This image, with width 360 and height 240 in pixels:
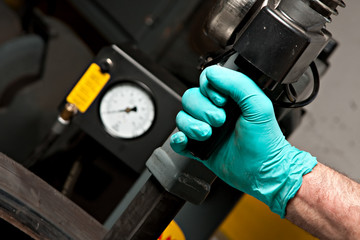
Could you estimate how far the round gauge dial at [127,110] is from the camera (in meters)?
0.97

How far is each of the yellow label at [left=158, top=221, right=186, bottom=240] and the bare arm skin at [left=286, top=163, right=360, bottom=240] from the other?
219mm

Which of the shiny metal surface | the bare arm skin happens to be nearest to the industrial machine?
the shiny metal surface

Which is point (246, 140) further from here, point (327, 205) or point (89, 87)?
point (89, 87)

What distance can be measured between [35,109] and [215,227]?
723 millimetres

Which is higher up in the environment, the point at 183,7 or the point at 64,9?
the point at 183,7

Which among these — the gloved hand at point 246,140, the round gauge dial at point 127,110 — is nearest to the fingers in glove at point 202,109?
the gloved hand at point 246,140

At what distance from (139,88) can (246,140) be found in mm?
398

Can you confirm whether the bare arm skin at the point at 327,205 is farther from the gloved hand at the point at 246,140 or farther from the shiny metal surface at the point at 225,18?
the shiny metal surface at the point at 225,18

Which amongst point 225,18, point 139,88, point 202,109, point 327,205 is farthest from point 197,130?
point 139,88

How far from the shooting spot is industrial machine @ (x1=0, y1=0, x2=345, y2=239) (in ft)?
1.67

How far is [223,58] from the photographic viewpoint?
1.89 ft

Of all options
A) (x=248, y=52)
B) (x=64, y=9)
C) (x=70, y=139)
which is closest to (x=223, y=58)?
(x=248, y=52)

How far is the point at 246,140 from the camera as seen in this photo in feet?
2.04

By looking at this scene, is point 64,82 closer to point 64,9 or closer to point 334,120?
point 64,9
